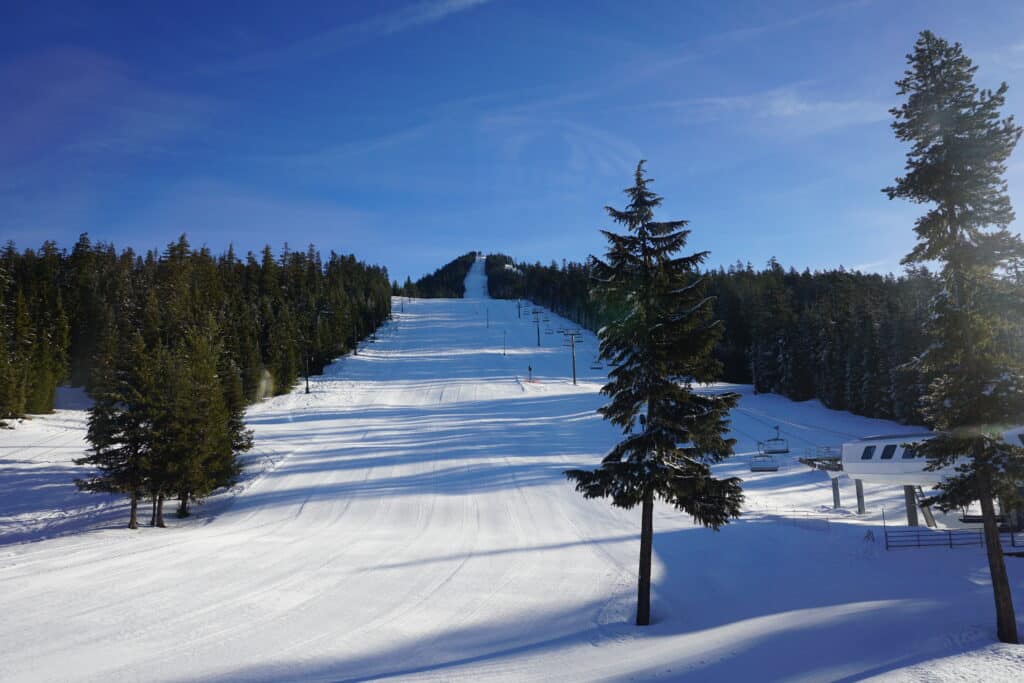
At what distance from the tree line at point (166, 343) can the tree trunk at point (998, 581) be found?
3077 cm

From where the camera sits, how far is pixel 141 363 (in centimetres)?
2705

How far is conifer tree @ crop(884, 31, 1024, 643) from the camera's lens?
1152cm

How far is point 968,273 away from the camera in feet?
38.5

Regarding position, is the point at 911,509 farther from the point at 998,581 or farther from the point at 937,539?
the point at 998,581

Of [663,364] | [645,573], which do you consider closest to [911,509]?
[645,573]

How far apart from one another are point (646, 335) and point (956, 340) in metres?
6.66

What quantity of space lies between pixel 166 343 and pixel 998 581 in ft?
216

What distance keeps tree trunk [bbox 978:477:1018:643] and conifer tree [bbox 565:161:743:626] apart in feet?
16.7

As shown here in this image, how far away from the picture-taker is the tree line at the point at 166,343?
26.7 m

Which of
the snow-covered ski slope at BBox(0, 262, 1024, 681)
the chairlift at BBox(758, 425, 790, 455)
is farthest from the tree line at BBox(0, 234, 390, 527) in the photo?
the chairlift at BBox(758, 425, 790, 455)

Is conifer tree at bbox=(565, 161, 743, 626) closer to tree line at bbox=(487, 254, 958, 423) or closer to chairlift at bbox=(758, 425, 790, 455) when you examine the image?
tree line at bbox=(487, 254, 958, 423)

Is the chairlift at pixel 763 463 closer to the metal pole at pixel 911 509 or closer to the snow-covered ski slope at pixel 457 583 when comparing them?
the snow-covered ski slope at pixel 457 583

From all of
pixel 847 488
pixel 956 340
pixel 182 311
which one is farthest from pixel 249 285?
pixel 956 340

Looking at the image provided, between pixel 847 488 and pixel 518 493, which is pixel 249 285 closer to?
pixel 518 493
